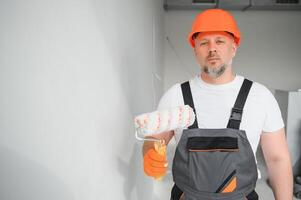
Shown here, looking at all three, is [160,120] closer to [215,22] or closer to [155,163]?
[155,163]

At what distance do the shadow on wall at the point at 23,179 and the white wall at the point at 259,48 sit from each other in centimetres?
307

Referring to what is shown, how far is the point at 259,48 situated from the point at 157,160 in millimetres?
3232

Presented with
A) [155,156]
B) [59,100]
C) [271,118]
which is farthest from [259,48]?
[59,100]

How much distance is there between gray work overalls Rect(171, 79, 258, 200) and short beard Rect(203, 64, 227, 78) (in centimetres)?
15

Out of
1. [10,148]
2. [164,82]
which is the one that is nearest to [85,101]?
[10,148]

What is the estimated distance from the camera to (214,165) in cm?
82

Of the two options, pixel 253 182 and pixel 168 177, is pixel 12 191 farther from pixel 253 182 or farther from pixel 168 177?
pixel 168 177

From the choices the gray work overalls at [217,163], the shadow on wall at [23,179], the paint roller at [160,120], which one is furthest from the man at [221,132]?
the shadow on wall at [23,179]

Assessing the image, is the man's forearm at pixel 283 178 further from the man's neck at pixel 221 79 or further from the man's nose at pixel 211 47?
the man's nose at pixel 211 47

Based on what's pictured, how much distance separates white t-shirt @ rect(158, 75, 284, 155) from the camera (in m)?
0.90

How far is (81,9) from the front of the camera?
2.04ft

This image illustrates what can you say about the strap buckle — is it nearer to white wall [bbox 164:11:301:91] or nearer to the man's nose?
the man's nose

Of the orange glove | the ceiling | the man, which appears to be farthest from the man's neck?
the ceiling

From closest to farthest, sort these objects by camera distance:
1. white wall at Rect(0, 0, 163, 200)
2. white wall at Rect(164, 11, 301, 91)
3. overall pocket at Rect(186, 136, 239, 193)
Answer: white wall at Rect(0, 0, 163, 200), overall pocket at Rect(186, 136, 239, 193), white wall at Rect(164, 11, 301, 91)
